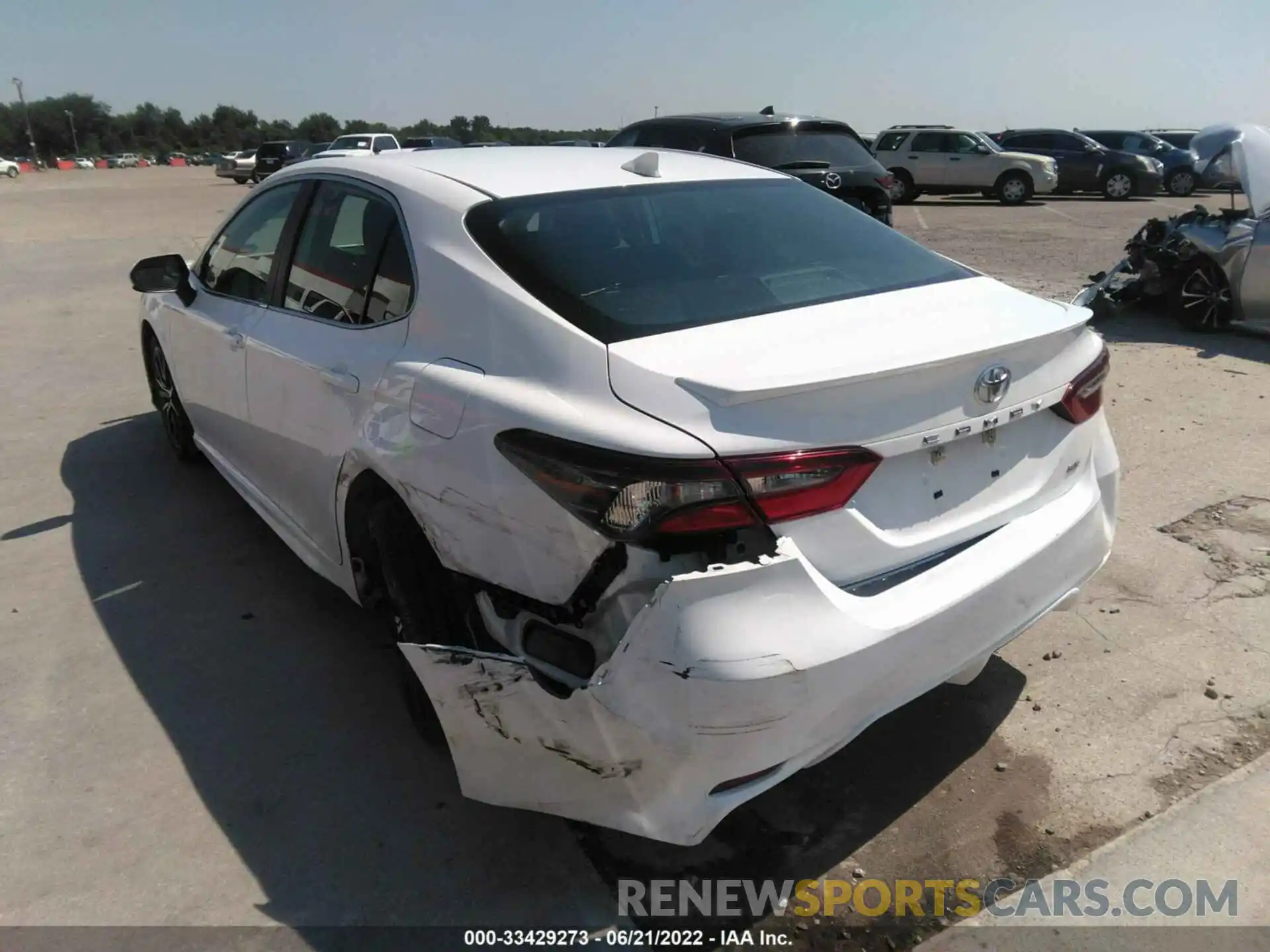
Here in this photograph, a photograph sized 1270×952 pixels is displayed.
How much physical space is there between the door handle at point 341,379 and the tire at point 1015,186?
73.5ft

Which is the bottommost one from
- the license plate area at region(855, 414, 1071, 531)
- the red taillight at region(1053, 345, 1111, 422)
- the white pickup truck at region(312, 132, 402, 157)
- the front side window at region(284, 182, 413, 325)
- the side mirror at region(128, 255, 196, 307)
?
the license plate area at region(855, 414, 1071, 531)

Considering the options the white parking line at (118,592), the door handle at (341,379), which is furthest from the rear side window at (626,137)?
the door handle at (341,379)

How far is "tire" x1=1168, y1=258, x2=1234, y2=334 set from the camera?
806 cm

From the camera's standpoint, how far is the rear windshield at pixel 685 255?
2498 millimetres

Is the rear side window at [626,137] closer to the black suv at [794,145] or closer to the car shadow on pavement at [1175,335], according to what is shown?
the black suv at [794,145]

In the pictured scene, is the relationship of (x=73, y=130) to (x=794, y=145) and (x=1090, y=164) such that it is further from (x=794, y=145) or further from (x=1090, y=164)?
(x=794, y=145)

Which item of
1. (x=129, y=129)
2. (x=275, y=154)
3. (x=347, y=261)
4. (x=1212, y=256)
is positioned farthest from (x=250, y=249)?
(x=129, y=129)

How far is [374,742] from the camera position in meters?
3.05

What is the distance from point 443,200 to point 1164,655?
2.80m

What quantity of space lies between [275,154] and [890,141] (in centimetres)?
1942

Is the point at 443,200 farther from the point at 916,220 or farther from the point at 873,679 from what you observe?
the point at 916,220

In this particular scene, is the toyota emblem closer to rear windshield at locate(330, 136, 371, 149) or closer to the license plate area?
the license plate area

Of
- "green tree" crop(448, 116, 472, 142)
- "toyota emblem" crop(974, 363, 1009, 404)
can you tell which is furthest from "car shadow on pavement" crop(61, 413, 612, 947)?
"green tree" crop(448, 116, 472, 142)

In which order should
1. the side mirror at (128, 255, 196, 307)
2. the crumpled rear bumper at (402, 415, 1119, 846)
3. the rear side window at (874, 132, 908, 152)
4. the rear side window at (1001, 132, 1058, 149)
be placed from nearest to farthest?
the crumpled rear bumper at (402, 415, 1119, 846) < the side mirror at (128, 255, 196, 307) < the rear side window at (874, 132, 908, 152) < the rear side window at (1001, 132, 1058, 149)
